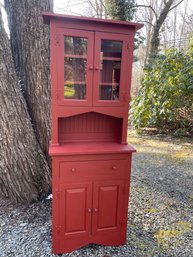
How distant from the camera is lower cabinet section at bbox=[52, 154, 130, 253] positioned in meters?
1.42

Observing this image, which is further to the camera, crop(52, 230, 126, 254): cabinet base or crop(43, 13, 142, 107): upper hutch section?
crop(52, 230, 126, 254): cabinet base

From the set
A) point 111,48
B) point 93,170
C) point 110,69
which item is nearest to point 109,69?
point 110,69

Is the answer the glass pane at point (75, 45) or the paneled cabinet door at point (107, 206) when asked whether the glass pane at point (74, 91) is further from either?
the paneled cabinet door at point (107, 206)

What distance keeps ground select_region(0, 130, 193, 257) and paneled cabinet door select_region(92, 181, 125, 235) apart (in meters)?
0.18

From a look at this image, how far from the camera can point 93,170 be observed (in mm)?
1430

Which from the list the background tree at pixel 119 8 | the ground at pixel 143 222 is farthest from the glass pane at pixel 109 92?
the background tree at pixel 119 8

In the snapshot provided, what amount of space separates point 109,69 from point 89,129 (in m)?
0.51

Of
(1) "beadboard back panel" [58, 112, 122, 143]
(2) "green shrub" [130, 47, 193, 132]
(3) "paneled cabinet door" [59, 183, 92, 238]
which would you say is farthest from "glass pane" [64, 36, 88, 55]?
(2) "green shrub" [130, 47, 193, 132]

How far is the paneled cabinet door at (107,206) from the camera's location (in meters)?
1.49

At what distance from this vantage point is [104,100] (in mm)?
1392

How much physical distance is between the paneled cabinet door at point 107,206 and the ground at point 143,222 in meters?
0.18

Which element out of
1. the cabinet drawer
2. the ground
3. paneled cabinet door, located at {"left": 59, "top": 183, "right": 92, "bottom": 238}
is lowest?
the ground

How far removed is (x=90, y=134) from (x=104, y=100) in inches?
14.2

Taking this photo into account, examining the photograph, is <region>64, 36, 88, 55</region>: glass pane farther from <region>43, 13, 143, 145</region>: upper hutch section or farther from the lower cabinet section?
the lower cabinet section
